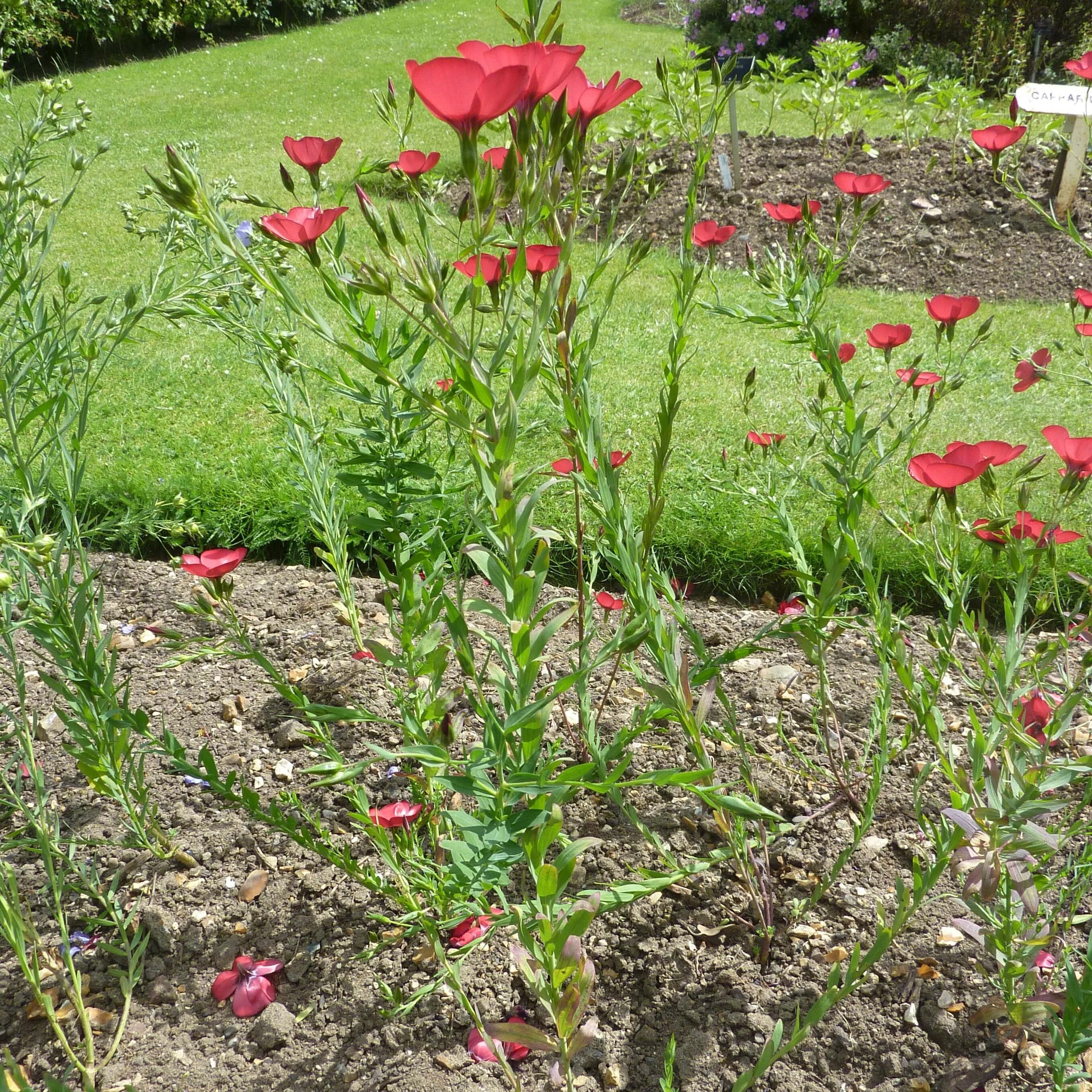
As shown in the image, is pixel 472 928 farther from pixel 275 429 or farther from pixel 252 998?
pixel 275 429

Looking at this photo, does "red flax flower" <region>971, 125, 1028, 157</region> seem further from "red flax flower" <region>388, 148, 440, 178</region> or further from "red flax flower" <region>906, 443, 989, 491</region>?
"red flax flower" <region>388, 148, 440, 178</region>

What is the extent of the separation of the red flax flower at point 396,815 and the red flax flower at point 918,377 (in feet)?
3.18

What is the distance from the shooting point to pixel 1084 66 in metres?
1.57

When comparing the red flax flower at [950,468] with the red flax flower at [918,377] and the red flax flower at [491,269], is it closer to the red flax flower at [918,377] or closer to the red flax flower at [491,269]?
the red flax flower at [918,377]

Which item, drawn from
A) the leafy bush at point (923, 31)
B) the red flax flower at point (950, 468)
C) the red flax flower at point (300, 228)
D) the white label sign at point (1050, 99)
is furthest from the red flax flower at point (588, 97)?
the leafy bush at point (923, 31)

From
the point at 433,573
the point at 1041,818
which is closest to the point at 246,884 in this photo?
the point at 433,573

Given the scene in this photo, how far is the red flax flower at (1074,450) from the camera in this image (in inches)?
44.8

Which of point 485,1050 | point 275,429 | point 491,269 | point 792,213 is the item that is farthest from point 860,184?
point 275,429

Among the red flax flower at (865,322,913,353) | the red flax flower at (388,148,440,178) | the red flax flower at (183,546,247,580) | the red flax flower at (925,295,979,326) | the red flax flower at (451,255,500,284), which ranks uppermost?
the red flax flower at (388,148,440,178)

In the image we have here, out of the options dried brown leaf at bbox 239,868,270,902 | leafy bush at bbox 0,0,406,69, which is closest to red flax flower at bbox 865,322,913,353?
dried brown leaf at bbox 239,868,270,902

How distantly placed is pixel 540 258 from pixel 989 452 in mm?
636

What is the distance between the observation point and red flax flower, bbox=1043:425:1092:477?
1.14 metres

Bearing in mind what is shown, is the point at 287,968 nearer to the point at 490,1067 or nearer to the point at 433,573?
the point at 490,1067

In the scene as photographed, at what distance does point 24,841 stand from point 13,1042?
1.11 feet
